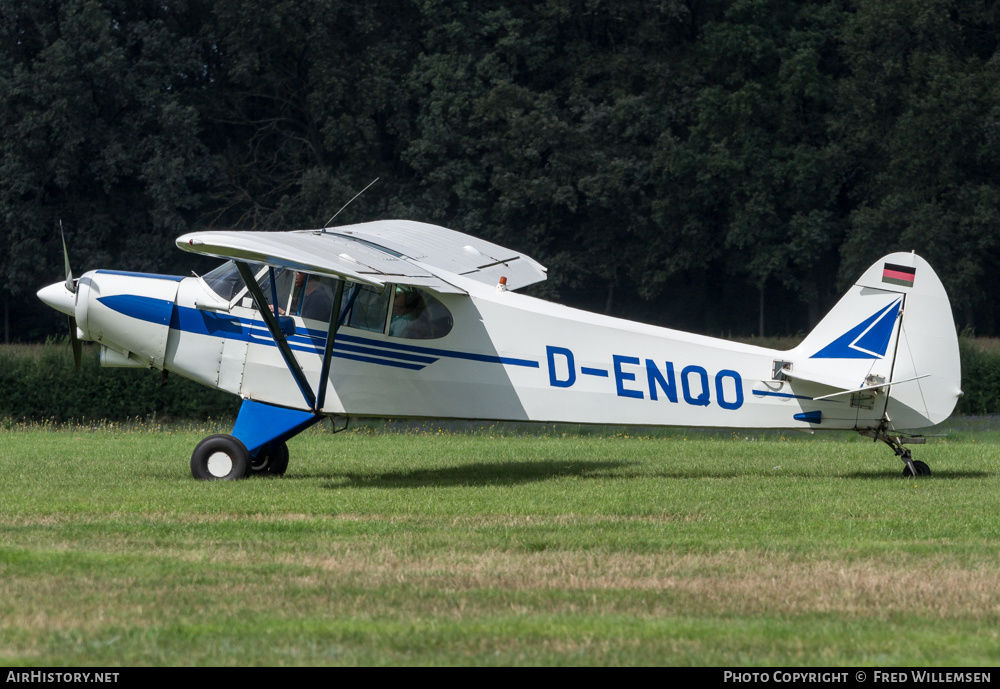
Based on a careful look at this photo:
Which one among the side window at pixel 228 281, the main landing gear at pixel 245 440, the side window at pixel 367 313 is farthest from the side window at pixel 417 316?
the side window at pixel 228 281

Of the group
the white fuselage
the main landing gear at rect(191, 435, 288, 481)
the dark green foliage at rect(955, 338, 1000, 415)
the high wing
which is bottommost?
the dark green foliage at rect(955, 338, 1000, 415)

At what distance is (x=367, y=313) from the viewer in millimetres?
11523

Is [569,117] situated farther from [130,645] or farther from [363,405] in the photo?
[130,645]

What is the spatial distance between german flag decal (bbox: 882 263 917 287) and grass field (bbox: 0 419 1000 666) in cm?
195

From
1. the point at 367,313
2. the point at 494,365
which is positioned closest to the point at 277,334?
the point at 367,313

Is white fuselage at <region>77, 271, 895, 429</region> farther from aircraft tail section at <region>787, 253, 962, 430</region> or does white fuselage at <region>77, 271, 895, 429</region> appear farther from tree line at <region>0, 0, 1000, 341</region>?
tree line at <region>0, 0, 1000, 341</region>

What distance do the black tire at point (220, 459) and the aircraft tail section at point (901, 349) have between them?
547cm

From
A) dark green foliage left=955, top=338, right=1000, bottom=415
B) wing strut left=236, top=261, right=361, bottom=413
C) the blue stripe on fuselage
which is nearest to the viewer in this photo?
wing strut left=236, top=261, right=361, bottom=413

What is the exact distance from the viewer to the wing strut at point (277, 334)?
11.0 m

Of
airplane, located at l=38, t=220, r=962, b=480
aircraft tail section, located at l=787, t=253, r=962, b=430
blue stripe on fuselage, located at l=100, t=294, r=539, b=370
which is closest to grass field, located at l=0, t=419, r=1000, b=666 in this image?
airplane, located at l=38, t=220, r=962, b=480

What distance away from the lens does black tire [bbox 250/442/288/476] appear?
40.1 feet

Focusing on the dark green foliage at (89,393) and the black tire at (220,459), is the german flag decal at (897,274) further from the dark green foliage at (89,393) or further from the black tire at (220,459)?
the dark green foliage at (89,393)

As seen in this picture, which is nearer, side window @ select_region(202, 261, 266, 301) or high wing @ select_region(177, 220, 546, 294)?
high wing @ select_region(177, 220, 546, 294)

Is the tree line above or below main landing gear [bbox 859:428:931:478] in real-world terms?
below
